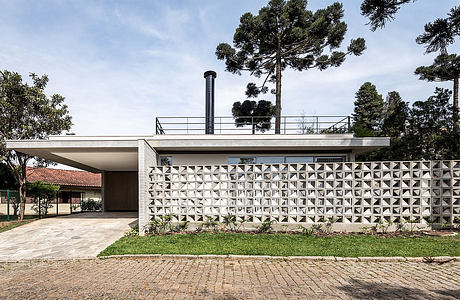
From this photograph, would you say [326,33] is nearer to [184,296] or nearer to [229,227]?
[229,227]

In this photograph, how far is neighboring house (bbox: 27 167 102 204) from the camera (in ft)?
69.0

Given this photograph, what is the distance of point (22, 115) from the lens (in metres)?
12.4

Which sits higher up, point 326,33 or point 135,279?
point 326,33

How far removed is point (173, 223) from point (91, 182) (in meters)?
20.2

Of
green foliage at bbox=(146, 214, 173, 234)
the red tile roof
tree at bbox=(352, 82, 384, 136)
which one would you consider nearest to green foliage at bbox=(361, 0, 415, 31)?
green foliage at bbox=(146, 214, 173, 234)

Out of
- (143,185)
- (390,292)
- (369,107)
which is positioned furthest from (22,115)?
(369,107)

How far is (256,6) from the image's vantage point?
16047 millimetres

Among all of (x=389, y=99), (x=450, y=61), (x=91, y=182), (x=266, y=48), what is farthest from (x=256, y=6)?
(x=389, y=99)

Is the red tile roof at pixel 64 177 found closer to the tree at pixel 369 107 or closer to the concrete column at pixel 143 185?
the concrete column at pixel 143 185

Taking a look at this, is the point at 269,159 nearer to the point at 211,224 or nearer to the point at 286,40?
the point at 211,224

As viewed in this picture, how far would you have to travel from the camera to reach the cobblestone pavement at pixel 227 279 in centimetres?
375

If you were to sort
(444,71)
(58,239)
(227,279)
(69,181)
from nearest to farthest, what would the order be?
(227,279) → (58,239) → (444,71) → (69,181)

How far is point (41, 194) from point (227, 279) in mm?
13383

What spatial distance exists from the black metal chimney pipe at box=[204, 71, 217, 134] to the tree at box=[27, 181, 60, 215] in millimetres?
9225
